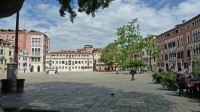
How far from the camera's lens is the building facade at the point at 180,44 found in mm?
60716

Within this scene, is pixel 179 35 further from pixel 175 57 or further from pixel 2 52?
pixel 2 52

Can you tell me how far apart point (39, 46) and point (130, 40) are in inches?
2602

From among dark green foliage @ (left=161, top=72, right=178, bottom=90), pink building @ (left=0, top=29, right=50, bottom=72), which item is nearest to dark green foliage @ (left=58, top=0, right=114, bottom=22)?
dark green foliage @ (left=161, top=72, right=178, bottom=90)

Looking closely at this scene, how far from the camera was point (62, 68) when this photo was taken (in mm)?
138625

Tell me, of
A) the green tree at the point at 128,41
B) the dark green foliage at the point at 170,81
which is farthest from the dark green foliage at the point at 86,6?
the green tree at the point at 128,41

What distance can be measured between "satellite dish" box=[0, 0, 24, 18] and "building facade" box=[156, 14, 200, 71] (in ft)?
170

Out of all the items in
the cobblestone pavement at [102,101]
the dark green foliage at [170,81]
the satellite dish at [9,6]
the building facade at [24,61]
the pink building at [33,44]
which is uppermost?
the pink building at [33,44]

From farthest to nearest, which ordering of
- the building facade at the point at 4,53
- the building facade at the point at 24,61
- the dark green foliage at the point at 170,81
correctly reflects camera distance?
the building facade at the point at 24,61, the building facade at the point at 4,53, the dark green foliage at the point at 170,81

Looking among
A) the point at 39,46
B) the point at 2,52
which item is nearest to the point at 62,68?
the point at 39,46

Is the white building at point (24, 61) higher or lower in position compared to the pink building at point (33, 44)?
lower

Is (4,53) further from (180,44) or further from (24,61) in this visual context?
(180,44)

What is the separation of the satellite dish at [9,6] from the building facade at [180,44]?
5185 centimetres

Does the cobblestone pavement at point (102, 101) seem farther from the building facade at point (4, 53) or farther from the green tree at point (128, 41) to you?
the building facade at point (4, 53)

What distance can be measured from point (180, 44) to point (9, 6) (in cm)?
6828
